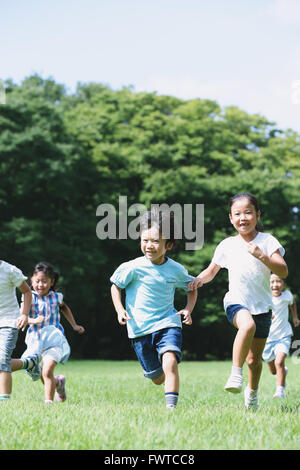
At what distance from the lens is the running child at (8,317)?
735 cm

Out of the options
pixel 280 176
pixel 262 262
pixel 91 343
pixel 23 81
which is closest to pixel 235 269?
pixel 262 262

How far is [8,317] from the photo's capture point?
747 cm

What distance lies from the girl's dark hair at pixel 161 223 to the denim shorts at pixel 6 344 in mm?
2238

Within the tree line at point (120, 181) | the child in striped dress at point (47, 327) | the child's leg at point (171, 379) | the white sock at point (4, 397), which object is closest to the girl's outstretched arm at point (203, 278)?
the child's leg at point (171, 379)

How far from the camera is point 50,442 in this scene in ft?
13.2

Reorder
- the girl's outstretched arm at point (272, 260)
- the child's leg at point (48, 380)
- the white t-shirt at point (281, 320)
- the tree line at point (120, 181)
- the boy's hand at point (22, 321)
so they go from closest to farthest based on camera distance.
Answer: the girl's outstretched arm at point (272, 260) < the boy's hand at point (22, 321) < the child's leg at point (48, 380) < the white t-shirt at point (281, 320) < the tree line at point (120, 181)

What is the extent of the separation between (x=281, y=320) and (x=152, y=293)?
534 centimetres

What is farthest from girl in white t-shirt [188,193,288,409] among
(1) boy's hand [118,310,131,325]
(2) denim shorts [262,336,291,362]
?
(2) denim shorts [262,336,291,362]

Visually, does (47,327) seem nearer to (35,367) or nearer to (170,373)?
(35,367)

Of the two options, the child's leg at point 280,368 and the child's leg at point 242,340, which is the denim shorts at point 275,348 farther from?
the child's leg at point 242,340

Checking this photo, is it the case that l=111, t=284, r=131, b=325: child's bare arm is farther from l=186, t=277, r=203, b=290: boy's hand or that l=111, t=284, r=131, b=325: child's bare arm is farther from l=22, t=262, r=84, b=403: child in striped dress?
l=22, t=262, r=84, b=403: child in striped dress

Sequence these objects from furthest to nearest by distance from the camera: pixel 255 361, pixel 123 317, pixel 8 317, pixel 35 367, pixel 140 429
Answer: pixel 35 367
pixel 8 317
pixel 255 361
pixel 123 317
pixel 140 429

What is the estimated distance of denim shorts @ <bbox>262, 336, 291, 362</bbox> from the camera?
34.3 feet

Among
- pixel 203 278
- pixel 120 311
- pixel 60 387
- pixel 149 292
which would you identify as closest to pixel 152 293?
pixel 149 292
